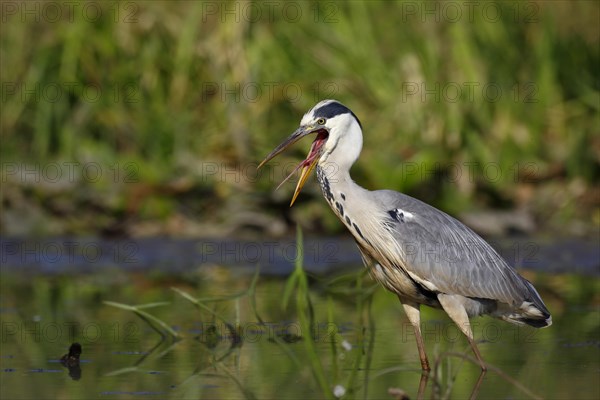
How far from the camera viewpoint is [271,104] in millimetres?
13672

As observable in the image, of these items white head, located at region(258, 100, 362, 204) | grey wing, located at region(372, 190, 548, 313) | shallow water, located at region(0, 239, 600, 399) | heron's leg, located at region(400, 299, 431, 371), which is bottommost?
shallow water, located at region(0, 239, 600, 399)

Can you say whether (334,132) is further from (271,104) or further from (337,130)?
(271,104)

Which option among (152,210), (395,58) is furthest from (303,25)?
(152,210)

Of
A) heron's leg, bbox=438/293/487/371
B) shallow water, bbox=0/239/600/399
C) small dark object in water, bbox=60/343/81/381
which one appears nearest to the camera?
shallow water, bbox=0/239/600/399

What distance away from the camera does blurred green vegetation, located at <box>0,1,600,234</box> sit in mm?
12805

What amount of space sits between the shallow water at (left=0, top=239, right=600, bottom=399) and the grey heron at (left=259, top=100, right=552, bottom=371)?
294 mm

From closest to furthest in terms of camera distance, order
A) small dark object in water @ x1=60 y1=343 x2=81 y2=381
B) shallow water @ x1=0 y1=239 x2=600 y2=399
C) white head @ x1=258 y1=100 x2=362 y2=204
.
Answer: shallow water @ x1=0 y1=239 x2=600 y2=399
small dark object in water @ x1=60 y1=343 x2=81 y2=381
white head @ x1=258 y1=100 x2=362 y2=204

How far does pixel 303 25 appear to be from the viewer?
1434 cm

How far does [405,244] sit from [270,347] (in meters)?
1.07

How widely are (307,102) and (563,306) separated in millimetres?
5252

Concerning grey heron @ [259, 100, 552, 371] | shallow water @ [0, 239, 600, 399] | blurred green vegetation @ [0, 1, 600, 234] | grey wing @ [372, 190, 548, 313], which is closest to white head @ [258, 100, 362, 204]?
grey heron @ [259, 100, 552, 371]

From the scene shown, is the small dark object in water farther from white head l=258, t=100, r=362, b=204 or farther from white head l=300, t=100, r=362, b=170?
white head l=300, t=100, r=362, b=170

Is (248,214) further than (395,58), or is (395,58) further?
(395,58)

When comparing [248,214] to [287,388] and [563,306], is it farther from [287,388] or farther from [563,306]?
[287,388]
